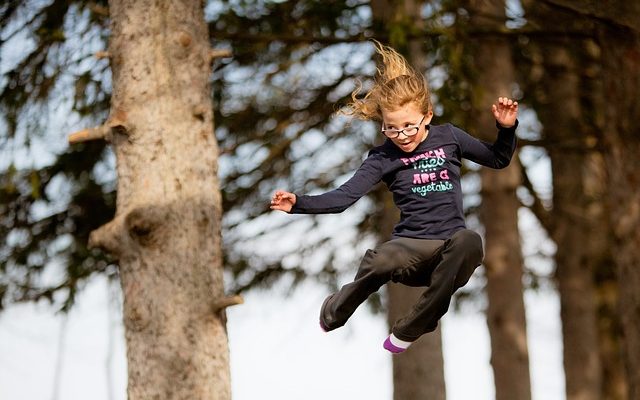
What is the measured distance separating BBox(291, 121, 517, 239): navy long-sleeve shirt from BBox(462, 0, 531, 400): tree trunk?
6767 mm

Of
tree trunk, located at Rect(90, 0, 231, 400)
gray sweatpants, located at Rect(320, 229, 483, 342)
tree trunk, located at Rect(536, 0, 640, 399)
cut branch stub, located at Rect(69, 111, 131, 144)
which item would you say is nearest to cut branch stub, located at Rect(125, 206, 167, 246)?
tree trunk, located at Rect(90, 0, 231, 400)

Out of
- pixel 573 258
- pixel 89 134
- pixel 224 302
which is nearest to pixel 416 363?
pixel 224 302

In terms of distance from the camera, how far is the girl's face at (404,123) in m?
3.94

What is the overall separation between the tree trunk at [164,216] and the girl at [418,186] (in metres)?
2.16

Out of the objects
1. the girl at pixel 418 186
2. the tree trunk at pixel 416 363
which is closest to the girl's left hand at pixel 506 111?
the girl at pixel 418 186

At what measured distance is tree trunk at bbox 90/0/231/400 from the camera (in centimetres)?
619

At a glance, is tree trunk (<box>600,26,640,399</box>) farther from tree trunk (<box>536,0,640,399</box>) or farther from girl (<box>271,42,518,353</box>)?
girl (<box>271,42,518,353</box>)

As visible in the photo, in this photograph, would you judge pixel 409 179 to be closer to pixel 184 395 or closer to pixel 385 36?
pixel 184 395

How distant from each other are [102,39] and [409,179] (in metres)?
6.06

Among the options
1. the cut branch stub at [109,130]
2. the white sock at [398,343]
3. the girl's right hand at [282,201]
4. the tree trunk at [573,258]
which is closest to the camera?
the girl's right hand at [282,201]

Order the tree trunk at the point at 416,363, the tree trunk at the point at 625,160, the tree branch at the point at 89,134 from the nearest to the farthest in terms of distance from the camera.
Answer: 1. the tree branch at the point at 89,134
2. the tree trunk at the point at 625,160
3. the tree trunk at the point at 416,363

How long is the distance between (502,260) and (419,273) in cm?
697

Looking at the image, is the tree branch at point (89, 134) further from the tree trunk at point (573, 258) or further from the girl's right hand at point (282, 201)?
the tree trunk at point (573, 258)

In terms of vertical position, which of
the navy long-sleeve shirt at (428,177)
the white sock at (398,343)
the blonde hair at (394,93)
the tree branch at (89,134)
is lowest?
the white sock at (398,343)
